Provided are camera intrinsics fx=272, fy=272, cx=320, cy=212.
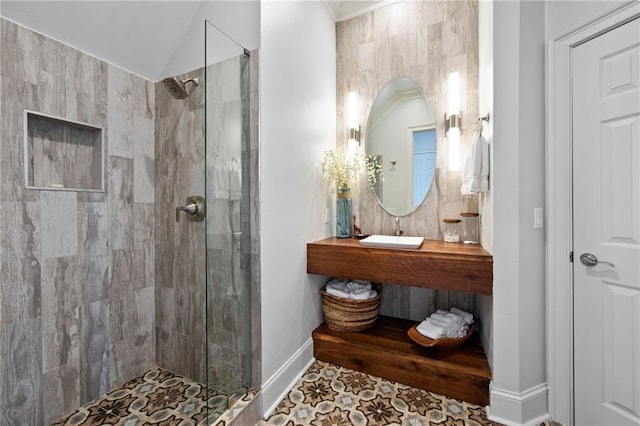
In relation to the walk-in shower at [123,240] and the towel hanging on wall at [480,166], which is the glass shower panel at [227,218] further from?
the towel hanging on wall at [480,166]

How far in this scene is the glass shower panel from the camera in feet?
4.24

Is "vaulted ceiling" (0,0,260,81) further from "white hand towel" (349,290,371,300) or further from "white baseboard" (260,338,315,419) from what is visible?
"white baseboard" (260,338,315,419)

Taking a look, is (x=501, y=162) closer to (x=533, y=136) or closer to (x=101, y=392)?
(x=533, y=136)

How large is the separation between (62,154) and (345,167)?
184 centimetres

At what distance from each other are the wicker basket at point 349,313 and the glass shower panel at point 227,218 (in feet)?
2.43

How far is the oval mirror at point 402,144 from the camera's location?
2.28 metres

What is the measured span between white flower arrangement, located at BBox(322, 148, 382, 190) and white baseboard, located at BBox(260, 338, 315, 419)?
4.20ft

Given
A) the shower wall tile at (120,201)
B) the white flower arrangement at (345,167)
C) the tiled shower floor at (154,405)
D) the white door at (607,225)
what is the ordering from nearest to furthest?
the white door at (607,225), the tiled shower floor at (154,405), the shower wall tile at (120,201), the white flower arrangement at (345,167)

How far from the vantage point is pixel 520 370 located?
4.82 ft

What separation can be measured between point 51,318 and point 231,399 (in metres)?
1.09

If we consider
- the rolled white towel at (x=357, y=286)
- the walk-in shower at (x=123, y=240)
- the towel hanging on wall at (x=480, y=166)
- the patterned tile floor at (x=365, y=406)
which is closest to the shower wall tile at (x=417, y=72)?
the rolled white towel at (x=357, y=286)

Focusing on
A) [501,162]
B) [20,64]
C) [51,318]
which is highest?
[20,64]

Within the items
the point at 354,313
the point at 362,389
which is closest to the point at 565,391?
the point at 362,389

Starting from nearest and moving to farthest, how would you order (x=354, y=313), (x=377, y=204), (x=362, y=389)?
(x=362, y=389), (x=354, y=313), (x=377, y=204)
